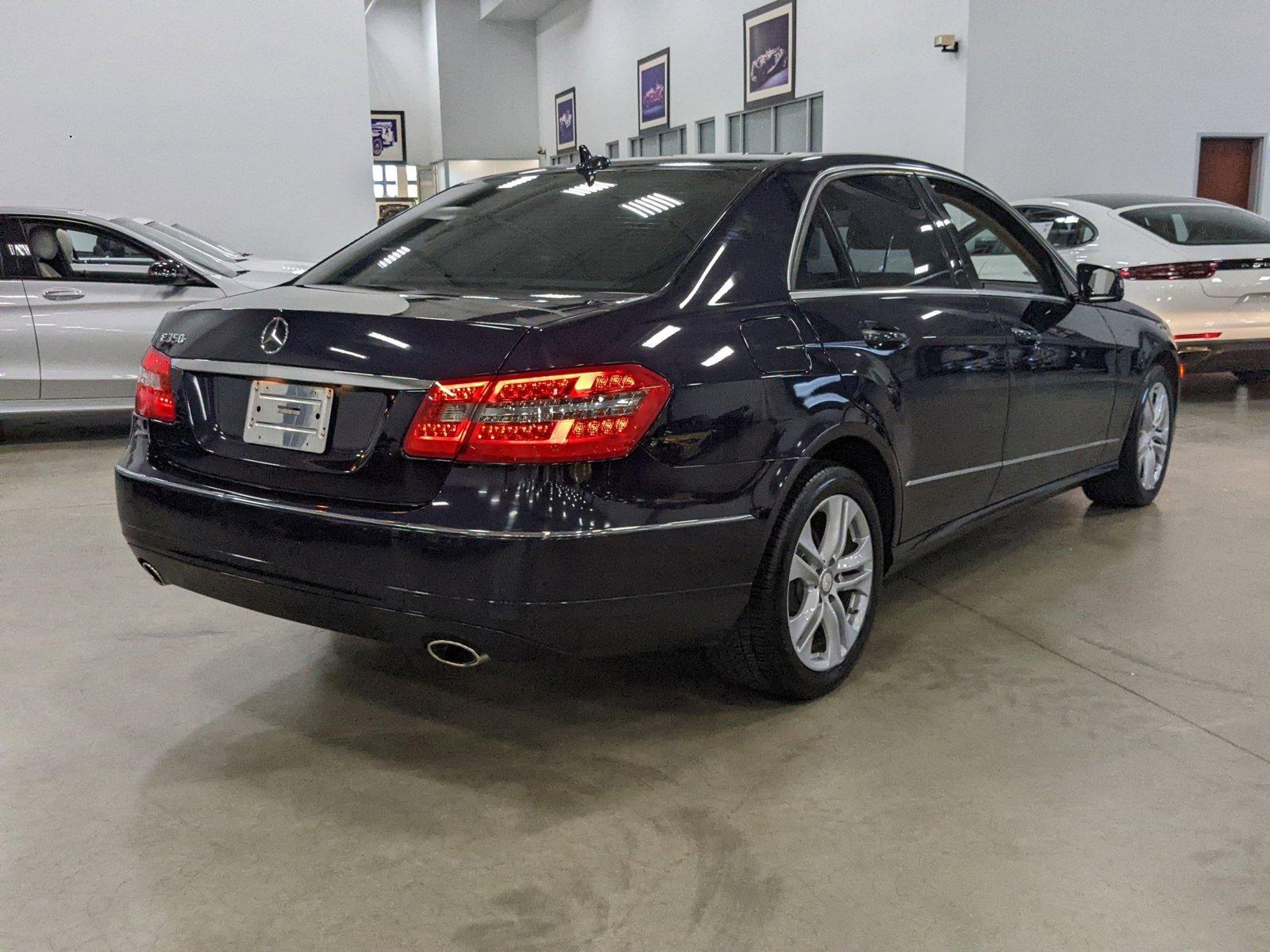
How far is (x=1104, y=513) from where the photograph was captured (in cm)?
477

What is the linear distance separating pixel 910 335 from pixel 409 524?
147 cm

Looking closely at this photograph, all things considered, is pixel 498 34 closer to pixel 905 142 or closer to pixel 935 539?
pixel 905 142

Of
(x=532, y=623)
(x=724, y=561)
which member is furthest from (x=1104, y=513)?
(x=532, y=623)

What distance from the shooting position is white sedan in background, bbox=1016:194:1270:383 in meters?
7.46

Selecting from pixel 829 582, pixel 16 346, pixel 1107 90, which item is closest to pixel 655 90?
pixel 1107 90

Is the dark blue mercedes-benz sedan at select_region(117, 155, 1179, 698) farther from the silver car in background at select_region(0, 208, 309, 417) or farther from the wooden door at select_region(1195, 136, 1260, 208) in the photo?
the wooden door at select_region(1195, 136, 1260, 208)

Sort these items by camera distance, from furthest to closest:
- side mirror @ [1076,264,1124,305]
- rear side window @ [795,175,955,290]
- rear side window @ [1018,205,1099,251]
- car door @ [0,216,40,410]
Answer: rear side window @ [1018,205,1099,251] → car door @ [0,216,40,410] → side mirror @ [1076,264,1124,305] → rear side window @ [795,175,955,290]

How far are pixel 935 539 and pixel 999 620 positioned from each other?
0.38 meters

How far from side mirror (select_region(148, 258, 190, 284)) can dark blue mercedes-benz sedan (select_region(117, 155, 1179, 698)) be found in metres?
3.99

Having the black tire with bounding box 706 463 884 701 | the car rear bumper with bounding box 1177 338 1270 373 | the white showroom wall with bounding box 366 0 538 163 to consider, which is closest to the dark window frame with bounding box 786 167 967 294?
the black tire with bounding box 706 463 884 701

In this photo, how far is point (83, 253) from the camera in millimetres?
6871

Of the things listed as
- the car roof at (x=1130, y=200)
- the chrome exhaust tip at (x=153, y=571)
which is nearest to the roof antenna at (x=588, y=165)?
the chrome exhaust tip at (x=153, y=571)

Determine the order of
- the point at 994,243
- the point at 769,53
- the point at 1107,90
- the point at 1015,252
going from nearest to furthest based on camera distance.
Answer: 1. the point at 1015,252
2. the point at 994,243
3. the point at 1107,90
4. the point at 769,53

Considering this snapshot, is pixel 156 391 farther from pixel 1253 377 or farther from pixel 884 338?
pixel 1253 377
